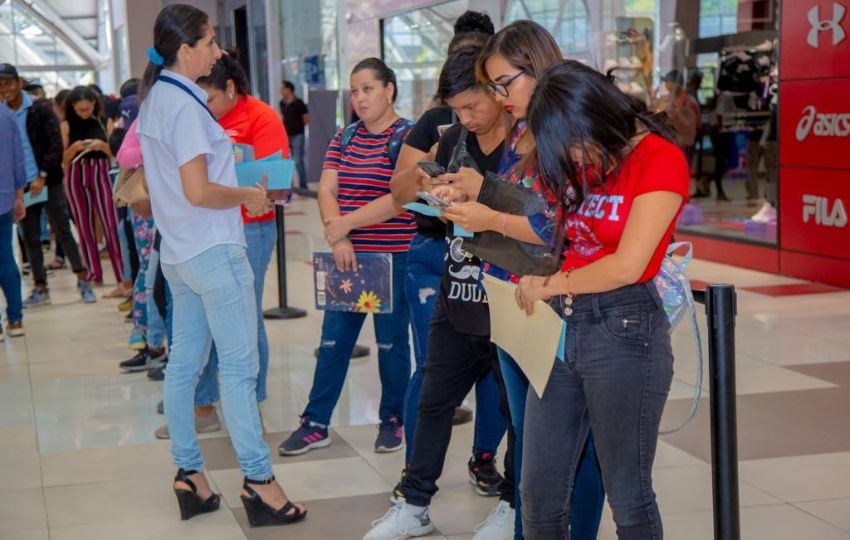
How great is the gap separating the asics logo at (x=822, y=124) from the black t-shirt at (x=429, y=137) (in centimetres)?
555

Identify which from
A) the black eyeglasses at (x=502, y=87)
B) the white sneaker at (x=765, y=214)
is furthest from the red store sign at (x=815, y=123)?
the black eyeglasses at (x=502, y=87)

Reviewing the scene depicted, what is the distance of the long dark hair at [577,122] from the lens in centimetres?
237

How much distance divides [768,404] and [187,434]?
2.79m

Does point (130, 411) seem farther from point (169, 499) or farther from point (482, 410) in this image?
point (482, 410)

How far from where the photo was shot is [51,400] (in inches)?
234

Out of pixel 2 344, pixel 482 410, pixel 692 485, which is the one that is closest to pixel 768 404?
pixel 692 485

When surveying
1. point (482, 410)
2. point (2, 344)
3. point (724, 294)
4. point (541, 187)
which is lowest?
point (2, 344)

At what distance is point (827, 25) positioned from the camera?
8.65 metres

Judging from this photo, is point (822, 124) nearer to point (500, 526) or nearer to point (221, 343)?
point (500, 526)

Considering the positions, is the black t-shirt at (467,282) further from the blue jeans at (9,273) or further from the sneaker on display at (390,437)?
the blue jeans at (9,273)

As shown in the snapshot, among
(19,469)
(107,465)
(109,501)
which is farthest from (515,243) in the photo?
(19,469)

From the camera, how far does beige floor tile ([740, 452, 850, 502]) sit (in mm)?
4098

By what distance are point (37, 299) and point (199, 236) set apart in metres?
5.87

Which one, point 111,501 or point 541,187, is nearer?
point 541,187
